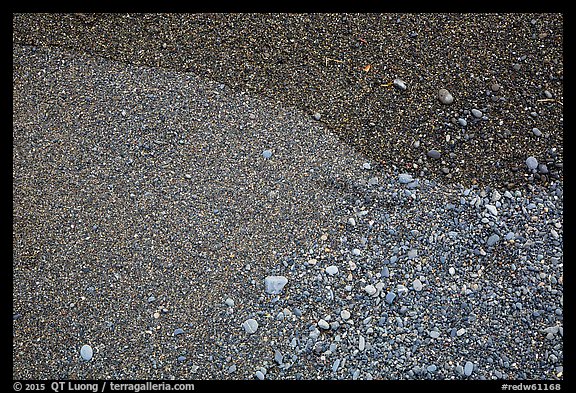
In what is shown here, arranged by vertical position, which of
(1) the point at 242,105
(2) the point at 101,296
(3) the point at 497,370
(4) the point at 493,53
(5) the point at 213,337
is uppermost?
(4) the point at 493,53

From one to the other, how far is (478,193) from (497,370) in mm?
756

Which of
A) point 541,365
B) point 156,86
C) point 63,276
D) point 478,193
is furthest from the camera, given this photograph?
point 156,86

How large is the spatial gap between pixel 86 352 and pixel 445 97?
194 centimetres

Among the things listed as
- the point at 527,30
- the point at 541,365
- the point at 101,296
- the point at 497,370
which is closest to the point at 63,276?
the point at 101,296

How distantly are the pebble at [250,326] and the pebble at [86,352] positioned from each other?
62cm

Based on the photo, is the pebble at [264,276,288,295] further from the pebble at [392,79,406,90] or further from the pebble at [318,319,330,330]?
the pebble at [392,79,406,90]

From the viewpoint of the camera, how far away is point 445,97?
2367mm

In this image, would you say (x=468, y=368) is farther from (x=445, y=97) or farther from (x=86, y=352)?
(x=86, y=352)

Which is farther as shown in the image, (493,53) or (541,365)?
(493,53)

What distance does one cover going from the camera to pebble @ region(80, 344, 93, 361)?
201 centimetres

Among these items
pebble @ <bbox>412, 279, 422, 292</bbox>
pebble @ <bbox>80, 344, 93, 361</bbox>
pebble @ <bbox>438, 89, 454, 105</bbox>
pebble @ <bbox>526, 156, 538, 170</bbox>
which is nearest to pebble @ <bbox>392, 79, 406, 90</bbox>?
pebble @ <bbox>438, 89, 454, 105</bbox>

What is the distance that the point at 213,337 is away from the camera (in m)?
2.03

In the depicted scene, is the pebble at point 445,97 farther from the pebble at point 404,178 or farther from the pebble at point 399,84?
the pebble at point 404,178

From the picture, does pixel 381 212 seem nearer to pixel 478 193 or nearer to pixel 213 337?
pixel 478 193
